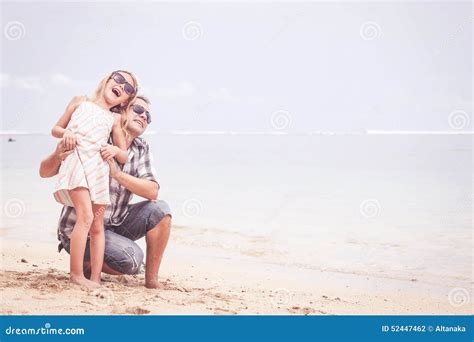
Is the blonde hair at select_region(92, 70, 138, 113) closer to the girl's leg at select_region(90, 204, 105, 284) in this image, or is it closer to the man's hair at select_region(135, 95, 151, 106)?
the man's hair at select_region(135, 95, 151, 106)

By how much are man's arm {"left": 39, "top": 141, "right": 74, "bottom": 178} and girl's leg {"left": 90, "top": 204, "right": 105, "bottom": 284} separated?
290 mm

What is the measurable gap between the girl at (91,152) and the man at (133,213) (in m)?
0.09

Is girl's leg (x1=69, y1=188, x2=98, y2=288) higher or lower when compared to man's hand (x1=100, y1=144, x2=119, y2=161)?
lower

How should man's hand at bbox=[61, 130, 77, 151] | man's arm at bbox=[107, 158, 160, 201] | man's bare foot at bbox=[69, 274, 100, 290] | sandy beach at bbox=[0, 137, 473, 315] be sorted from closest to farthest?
man's hand at bbox=[61, 130, 77, 151] → man's arm at bbox=[107, 158, 160, 201] → man's bare foot at bbox=[69, 274, 100, 290] → sandy beach at bbox=[0, 137, 473, 315]

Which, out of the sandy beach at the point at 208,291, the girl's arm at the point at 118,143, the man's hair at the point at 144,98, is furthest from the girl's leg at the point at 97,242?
the man's hair at the point at 144,98

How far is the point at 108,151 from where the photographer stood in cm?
322

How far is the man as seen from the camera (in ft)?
11.2

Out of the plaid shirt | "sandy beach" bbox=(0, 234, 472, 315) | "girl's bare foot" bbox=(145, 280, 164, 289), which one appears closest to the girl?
the plaid shirt

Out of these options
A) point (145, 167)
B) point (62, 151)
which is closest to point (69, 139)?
point (62, 151)

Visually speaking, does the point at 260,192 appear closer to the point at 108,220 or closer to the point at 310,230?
→ the point at 310,230

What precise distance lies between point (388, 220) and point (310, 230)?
1065mm

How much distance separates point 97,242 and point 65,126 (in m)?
0.63

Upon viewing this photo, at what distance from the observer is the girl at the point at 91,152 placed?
3.22 m

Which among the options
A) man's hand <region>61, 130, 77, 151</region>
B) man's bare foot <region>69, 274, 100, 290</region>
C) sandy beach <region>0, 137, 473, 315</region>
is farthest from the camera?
sandy beach <region>0, 137, 473, 315</region>
